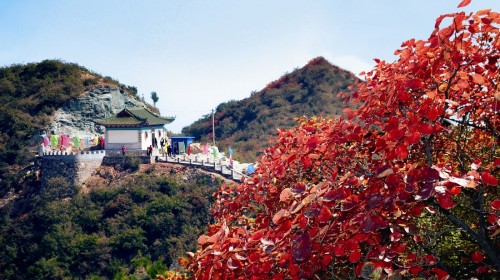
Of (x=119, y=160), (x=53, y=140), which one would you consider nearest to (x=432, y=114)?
(x=119, y=160)

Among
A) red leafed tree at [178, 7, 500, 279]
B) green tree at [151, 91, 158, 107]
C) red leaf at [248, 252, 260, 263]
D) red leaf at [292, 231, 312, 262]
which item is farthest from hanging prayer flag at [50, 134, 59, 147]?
red leaf at [292, 231, 312, 262]

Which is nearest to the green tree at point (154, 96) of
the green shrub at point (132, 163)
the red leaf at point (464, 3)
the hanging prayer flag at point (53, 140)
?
the hanging prayer flag at point (53, 140)

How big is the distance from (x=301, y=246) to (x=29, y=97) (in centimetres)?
4209

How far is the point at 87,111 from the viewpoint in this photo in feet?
124

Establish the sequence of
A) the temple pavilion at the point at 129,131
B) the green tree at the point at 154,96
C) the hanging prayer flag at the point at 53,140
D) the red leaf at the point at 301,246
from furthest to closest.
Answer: the green tree at the point at 154,96, the hanging prayer flag at the point at 53,140, the temple pavilion at the point at 129,131, the red leaf at the point at 301,246

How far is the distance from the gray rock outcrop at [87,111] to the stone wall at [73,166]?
602 centimetres

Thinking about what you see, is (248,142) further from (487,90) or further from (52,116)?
(487,90)

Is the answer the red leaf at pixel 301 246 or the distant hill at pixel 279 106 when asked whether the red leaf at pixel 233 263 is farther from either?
the distant hill at pixel 279 106

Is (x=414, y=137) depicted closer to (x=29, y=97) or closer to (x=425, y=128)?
(x=425, y=128)

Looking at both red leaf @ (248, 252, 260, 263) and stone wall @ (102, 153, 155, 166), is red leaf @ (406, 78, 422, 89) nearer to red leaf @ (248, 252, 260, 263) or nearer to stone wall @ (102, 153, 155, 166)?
red leaf @ (248, 252, 260, 263)

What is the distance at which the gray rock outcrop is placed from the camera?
36.5 meters

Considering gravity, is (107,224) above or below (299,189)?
below

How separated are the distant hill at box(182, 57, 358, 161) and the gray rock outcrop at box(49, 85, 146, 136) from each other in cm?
968

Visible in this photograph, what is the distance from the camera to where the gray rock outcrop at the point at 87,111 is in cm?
3647
